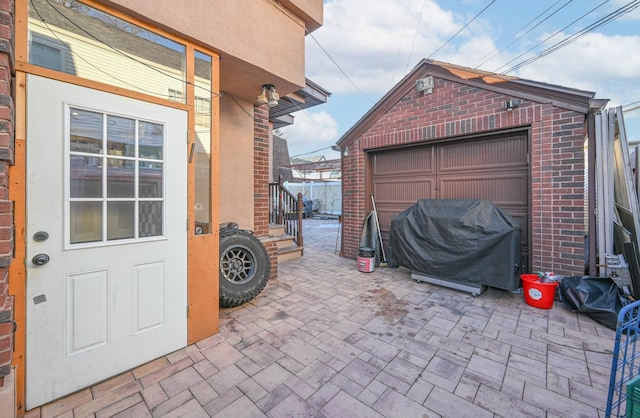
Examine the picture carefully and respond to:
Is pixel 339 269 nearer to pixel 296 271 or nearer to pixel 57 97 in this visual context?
pixel 296 271

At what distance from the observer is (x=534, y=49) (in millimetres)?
4699

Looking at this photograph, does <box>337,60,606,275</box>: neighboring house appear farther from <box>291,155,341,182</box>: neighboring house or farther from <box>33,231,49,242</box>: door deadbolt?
<box>291,155,341,182</box>: neighboring house

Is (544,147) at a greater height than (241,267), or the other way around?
(544,147)

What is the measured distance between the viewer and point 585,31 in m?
3.94

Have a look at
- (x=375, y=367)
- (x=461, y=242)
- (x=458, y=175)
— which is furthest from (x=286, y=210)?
(x=375, y=367)

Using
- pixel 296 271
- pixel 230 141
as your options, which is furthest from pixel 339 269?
pixel 230 141

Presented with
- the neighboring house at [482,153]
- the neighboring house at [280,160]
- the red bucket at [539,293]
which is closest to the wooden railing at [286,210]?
the neighboring house at [482,153]

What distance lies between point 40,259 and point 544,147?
5298mm

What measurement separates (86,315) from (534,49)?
23.4ft

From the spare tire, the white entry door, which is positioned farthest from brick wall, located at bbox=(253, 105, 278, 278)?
the white entry door

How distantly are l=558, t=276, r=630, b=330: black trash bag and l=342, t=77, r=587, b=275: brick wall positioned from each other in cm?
39

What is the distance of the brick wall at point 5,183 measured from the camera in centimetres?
143

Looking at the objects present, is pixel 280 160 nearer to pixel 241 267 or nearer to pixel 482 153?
pixel 482 153

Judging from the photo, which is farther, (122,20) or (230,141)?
(230,141)
